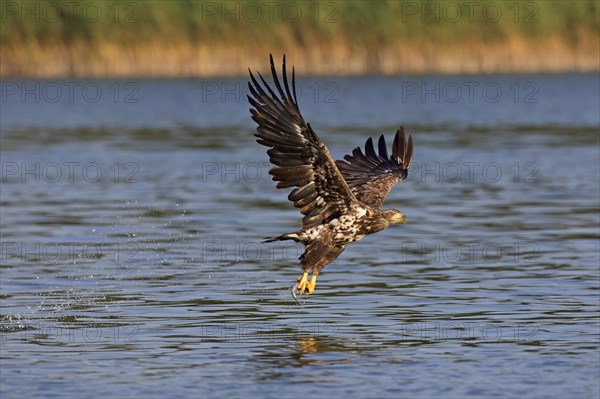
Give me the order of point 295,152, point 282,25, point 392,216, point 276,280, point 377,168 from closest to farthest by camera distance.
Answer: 1. point 295,152
2. point 392,216
3. point 377,168
4. point 276,280
5. point 282,25

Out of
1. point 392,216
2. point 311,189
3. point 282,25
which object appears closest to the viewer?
point 311,189

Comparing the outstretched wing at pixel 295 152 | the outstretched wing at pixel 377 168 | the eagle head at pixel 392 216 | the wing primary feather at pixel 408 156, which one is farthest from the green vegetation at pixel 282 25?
the outstretched wing at pixel 295 152

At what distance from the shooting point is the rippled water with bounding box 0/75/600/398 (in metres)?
9.46

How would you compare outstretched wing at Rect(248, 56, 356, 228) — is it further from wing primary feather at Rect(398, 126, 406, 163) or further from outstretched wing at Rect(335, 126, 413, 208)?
wing primary feather at Rect(398, 126, 406, 163)

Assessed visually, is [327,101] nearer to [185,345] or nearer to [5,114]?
[5,114]

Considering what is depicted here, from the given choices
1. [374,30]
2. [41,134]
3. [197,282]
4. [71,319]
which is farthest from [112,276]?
[374,30]

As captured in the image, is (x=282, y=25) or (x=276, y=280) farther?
(x=282, y=25)

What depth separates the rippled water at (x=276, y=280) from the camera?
9461 mm

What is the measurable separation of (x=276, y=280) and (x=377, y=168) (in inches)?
60.5

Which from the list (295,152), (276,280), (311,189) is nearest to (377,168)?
(276,280)

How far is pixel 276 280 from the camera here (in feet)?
44.8

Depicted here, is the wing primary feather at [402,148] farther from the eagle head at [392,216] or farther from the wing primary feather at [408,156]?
the eagle head at [392,216]

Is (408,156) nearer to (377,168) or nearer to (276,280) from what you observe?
(377,168)

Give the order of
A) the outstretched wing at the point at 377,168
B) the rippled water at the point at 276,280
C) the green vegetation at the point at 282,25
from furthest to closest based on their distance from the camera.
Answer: the green vegetation at the point at 282,25
the outstretched wing at the point at 377,168
the rippled water at the point at 276,280
